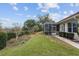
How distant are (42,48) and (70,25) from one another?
313cm

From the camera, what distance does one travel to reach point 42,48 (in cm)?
1141

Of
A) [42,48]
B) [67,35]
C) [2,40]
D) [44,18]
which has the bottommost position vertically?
[42,48]

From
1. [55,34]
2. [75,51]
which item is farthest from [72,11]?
[75,51]

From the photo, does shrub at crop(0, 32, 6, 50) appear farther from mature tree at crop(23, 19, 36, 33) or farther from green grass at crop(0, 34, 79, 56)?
mature tree at crop(23, 19, 36, 33)

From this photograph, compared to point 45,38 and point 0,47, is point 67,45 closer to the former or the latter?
point 45,38

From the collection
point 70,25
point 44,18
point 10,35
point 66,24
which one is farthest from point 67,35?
point 10,35

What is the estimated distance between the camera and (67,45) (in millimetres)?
11836

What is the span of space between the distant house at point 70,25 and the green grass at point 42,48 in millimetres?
1102

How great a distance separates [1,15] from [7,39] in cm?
132

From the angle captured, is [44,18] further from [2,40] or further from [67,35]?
[2,40]

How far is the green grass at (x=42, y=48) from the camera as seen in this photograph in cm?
1078

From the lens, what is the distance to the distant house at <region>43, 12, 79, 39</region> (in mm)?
12810

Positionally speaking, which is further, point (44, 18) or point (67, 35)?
point (67, 35)

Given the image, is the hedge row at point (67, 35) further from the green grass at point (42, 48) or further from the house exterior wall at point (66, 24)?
the green grass at point (42, 48)
